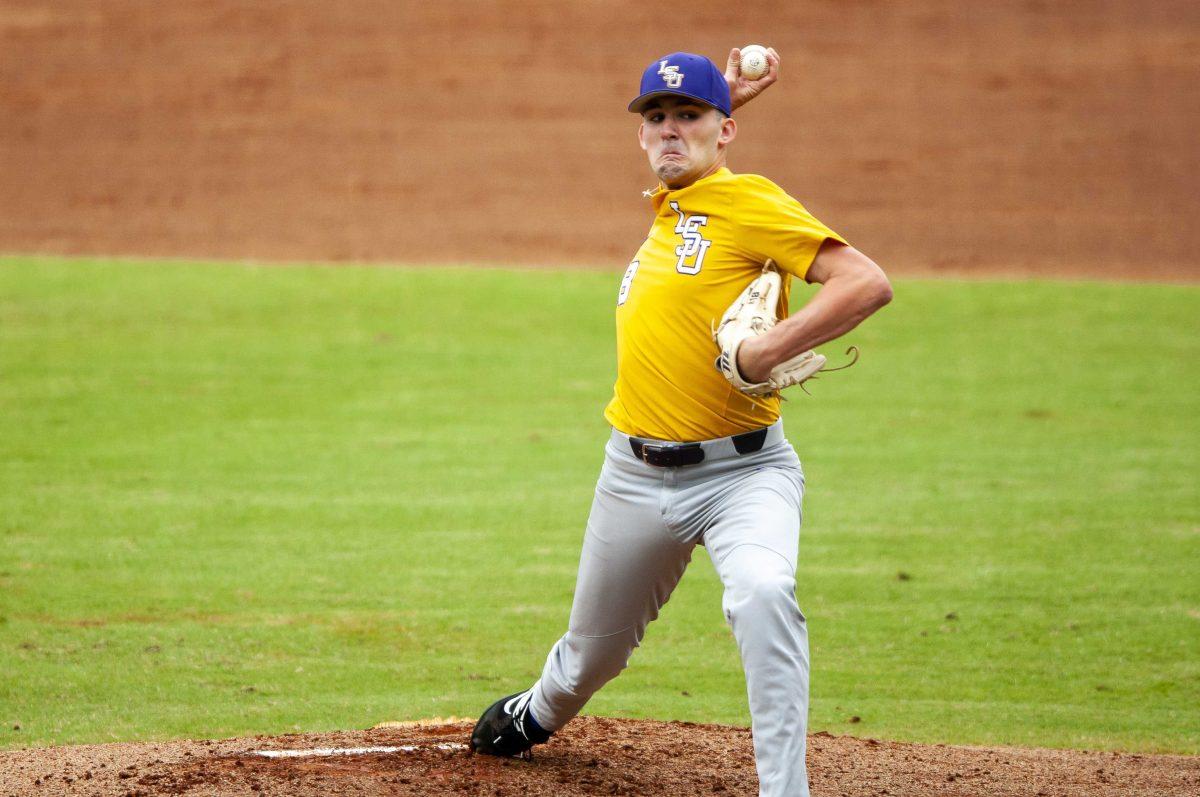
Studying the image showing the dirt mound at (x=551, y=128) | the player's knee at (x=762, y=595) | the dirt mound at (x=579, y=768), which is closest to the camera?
the player's knee at (x=762, y=595)

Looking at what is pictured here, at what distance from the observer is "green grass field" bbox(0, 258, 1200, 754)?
5945mm

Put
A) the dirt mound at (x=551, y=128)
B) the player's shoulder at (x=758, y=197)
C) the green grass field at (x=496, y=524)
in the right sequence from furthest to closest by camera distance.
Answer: the dirt mound at (x=551, y=128)
the green grass field at (x=496, y=524)
the player's shoulder at (x=758, y=197)

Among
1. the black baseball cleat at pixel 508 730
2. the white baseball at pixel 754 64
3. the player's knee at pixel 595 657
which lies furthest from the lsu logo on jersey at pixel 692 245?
the black baseball cleat at pixel 508 730

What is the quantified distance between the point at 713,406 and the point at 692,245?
470mm

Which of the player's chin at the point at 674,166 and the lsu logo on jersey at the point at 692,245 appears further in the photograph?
the player's chin at the point at 674,166

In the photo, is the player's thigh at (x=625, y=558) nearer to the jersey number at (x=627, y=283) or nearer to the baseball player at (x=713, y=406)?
the baseball player at (x=713, y=406)

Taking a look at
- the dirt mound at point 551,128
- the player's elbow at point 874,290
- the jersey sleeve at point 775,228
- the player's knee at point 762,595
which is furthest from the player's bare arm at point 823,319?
the dirt mound at point 551,128

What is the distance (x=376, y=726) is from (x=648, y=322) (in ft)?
7.16

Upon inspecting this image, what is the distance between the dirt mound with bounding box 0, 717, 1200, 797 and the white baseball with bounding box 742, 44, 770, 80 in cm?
230

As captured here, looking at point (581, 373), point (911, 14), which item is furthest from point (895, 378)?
point (911, 14)

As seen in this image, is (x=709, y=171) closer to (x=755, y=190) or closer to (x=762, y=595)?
(x=755, y=190)

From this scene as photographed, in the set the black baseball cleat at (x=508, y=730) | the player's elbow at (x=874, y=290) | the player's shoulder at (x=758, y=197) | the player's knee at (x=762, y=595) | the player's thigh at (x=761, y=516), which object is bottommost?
the black baseball cleat at (x=508, y=730)

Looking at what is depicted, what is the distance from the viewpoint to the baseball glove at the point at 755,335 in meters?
3.63

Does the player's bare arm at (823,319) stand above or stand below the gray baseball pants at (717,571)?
above
